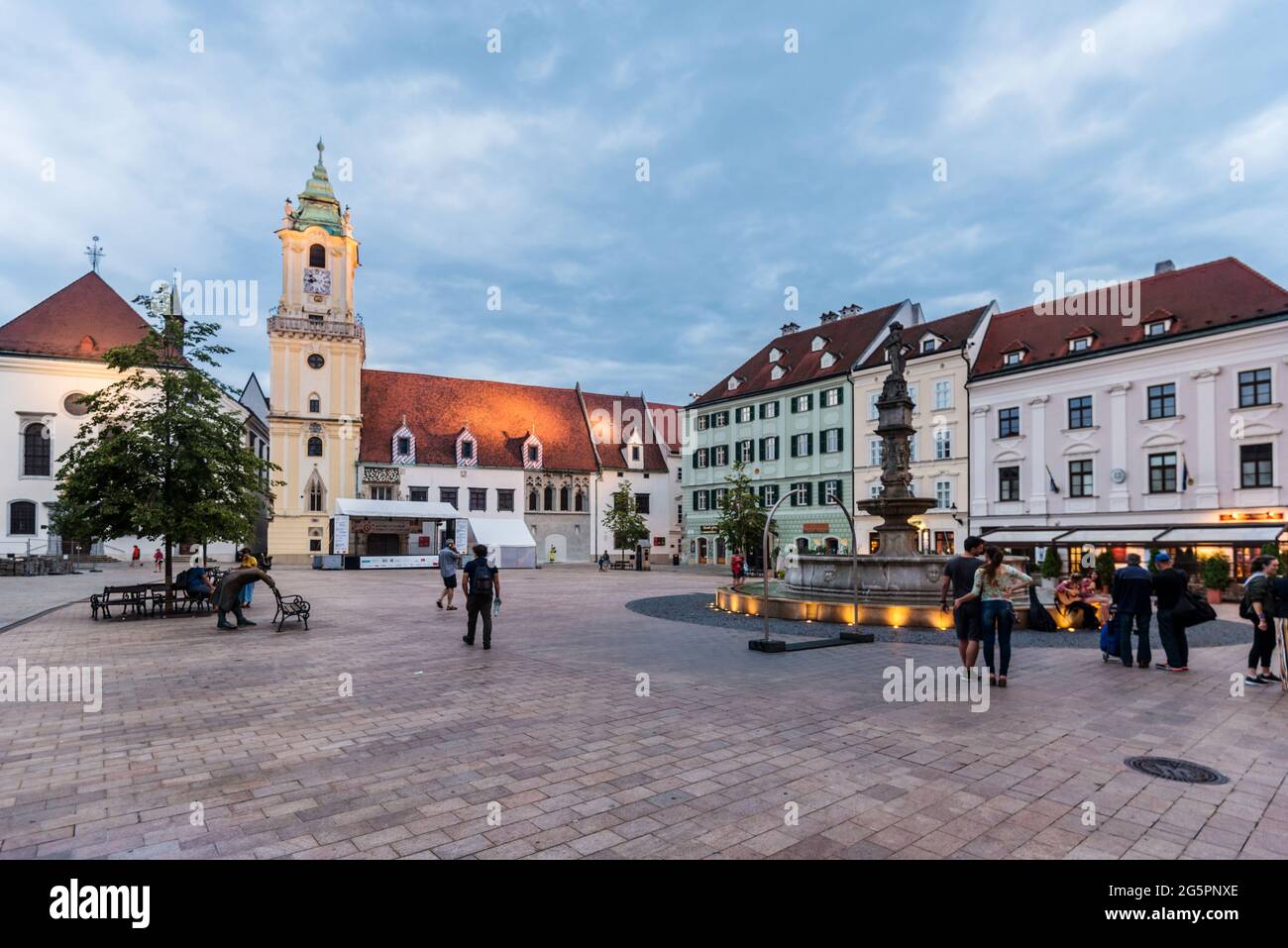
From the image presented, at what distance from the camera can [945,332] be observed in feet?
140

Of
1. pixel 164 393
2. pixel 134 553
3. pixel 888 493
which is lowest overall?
pixel 134 553

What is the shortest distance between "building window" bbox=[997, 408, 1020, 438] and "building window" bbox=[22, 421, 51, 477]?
200 ft

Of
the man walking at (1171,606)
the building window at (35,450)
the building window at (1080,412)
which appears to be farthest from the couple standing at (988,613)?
the building window at (35,450)

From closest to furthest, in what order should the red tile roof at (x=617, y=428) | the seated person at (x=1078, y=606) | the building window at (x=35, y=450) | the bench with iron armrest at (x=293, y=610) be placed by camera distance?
1. the bench with iron armrest at (x=293, y=610)
2. the seated person at (x=1078, y=606)
3. the building window at (x=35, y=450)
4. the red tile roof at (x=617, y=428)

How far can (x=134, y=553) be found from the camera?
45.4 meters

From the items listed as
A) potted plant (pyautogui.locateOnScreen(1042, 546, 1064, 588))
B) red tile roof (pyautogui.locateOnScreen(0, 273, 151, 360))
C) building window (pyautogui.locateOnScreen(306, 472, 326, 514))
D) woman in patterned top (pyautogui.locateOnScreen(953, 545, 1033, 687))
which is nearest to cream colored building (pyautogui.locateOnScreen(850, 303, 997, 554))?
potted plant (pyautogui.locateOnScreen(1042, 546, 1064, 588))

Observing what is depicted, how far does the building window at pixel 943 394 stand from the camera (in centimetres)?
4072

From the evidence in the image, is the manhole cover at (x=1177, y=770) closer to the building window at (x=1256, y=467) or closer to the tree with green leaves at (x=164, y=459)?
the tree with green leaves at (x=164, y=459)

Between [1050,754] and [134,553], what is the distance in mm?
53202

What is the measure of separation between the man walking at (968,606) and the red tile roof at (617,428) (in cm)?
5415

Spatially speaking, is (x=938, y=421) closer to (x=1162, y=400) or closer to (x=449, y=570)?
(x=1162, y=400)

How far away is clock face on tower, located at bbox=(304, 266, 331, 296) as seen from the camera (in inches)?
2168
